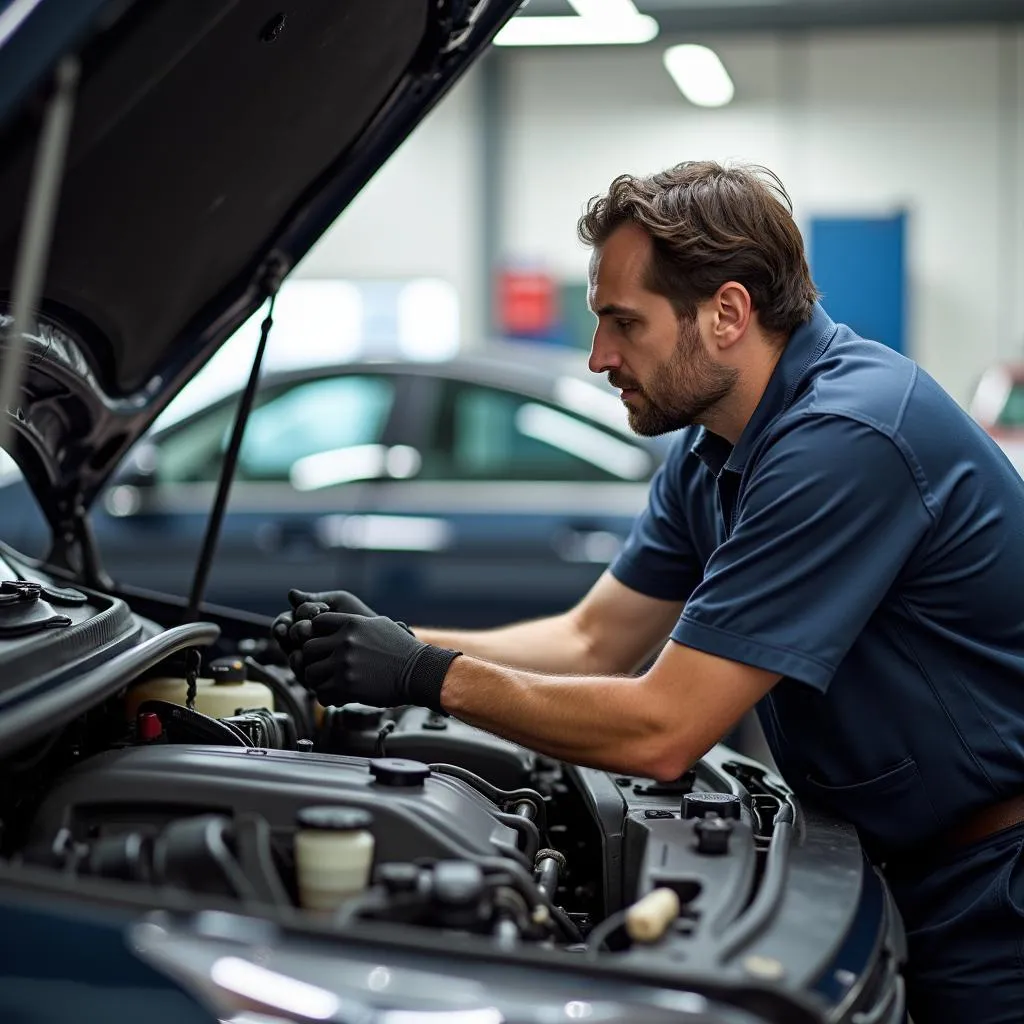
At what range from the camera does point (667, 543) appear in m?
2.71

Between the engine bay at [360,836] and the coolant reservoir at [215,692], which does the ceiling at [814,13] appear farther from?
the engine bay at [360,836]

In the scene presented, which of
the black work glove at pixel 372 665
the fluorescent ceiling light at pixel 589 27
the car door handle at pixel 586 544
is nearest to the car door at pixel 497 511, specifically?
the car door handle at pixel 586 544

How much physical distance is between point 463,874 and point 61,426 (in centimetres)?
139

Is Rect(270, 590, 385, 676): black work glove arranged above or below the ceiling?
below

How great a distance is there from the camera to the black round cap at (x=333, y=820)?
1.64m

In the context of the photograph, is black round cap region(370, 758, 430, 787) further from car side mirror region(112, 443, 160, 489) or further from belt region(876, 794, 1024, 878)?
car side mirror region(112, 443, 160, 489)

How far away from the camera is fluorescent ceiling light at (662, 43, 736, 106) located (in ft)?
42.8

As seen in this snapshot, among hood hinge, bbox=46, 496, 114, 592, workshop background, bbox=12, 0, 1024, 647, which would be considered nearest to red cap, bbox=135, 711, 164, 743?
hood hinge, bbox=46, 496, 114, 592

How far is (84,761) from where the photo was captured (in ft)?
6.27

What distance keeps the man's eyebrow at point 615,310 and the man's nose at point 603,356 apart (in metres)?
0.03

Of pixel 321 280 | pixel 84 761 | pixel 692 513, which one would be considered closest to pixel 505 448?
pixel 692 513

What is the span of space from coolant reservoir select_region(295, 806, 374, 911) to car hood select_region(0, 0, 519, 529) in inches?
31.2

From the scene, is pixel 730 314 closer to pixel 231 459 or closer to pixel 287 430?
A: pixel 231 459

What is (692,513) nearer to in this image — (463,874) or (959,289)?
(463,874)
